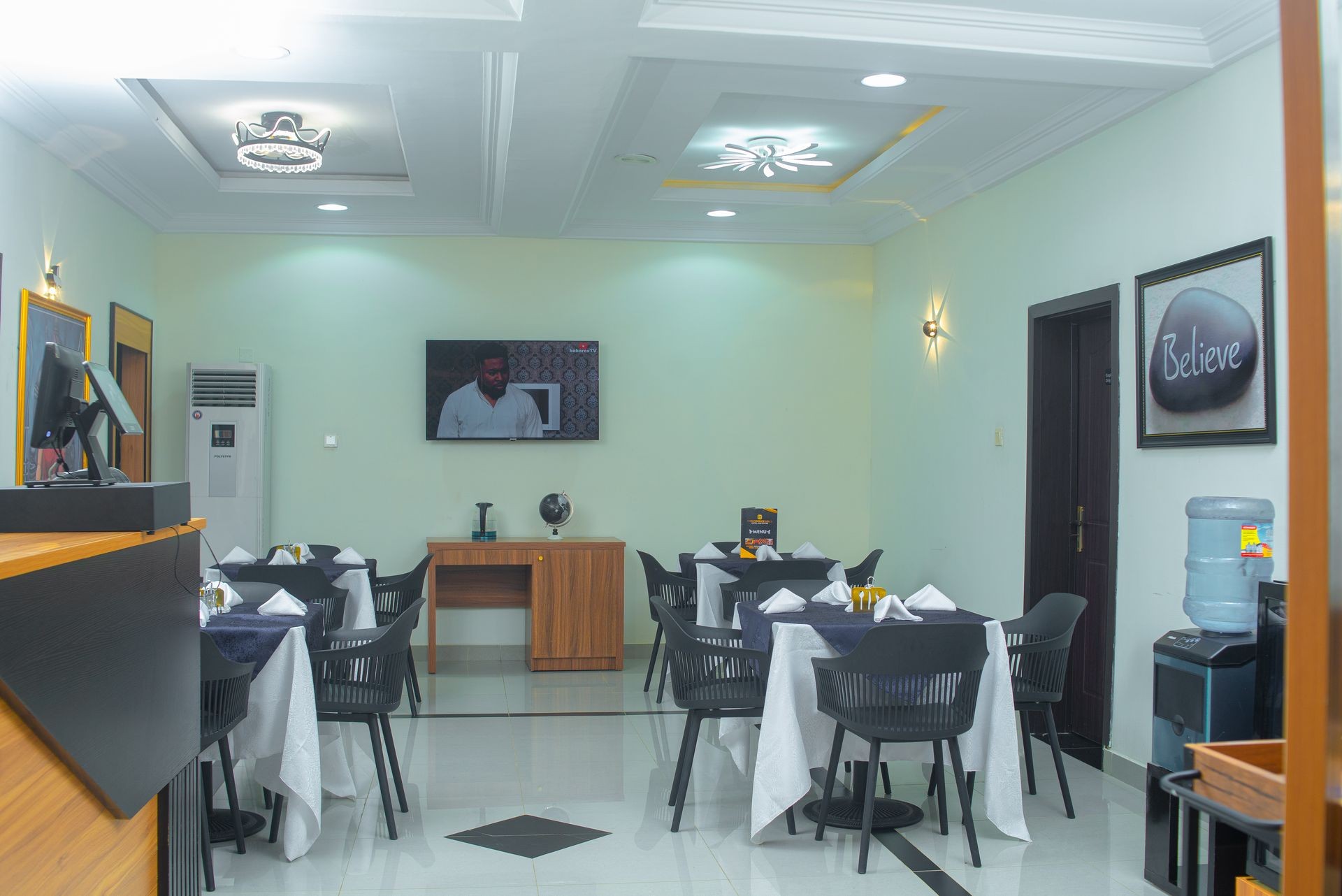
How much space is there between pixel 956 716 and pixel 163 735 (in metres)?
2.67

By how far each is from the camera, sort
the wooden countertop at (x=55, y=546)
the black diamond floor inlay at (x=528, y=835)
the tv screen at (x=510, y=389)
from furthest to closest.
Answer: the tv screen at (x=510, y=389) → the black diamond floor inlay at (x=528, y=835) → the wooden countertop at (x=55, y=546)

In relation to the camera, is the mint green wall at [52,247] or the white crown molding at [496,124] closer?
the white crown molding at [496,124]

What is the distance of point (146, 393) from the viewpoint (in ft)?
24.6

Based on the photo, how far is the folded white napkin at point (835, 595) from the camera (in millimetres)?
4809

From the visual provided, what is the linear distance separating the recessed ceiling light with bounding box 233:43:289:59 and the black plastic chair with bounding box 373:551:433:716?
2949mm

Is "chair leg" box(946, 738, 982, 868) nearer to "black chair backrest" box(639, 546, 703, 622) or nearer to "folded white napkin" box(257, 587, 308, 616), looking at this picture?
"folded white napkin" box(257, 587, 308, 616)

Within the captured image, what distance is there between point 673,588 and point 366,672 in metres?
2.84

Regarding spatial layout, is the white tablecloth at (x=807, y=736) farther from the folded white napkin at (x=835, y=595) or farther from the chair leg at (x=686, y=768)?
the folded white napkin at (x=835, y=595)

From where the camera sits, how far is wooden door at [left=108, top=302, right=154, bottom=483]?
6.79 m

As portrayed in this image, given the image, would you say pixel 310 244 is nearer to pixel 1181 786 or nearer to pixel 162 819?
pixel 162 819

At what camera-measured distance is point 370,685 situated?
14.1ft

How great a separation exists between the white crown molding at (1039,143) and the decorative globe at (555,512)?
3201 millimetres

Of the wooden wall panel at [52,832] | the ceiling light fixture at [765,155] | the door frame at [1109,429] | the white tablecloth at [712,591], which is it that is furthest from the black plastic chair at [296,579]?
the door frame at [1109,429]

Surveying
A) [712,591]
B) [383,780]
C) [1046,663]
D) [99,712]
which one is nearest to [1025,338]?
[1046,663]
